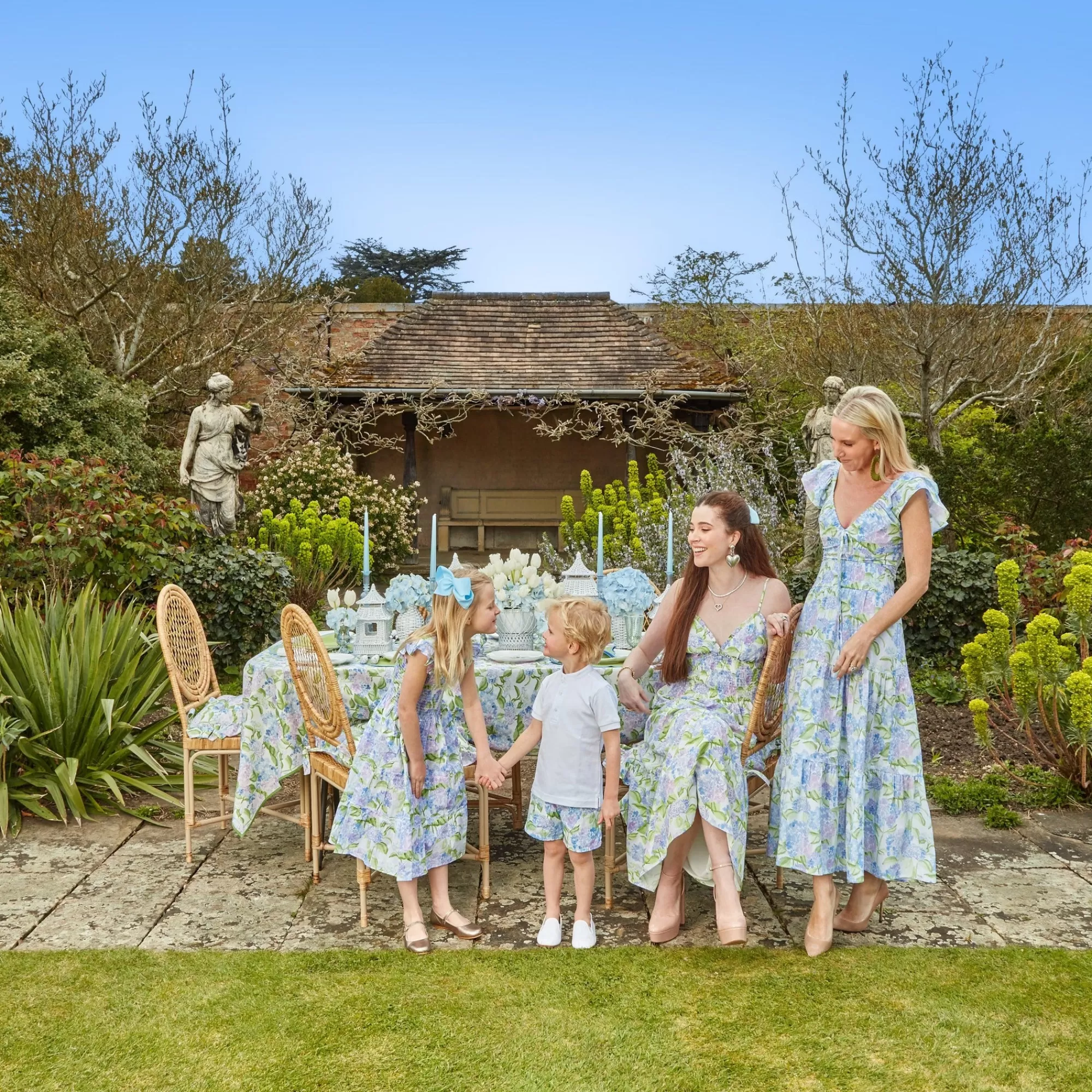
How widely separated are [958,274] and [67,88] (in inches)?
489

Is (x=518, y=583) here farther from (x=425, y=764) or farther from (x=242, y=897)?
(x=242, y=897)

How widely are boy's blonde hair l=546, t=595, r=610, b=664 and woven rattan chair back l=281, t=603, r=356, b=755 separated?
0.85 meters

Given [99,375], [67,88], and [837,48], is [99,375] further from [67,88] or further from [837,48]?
[837,48]

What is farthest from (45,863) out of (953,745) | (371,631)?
(953,745)

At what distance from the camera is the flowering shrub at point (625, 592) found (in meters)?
4.56

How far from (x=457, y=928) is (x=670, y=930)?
73 centimetres

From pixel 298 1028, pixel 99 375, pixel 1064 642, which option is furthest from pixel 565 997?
pixel 99 375

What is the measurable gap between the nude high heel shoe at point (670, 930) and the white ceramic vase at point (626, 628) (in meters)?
1.26

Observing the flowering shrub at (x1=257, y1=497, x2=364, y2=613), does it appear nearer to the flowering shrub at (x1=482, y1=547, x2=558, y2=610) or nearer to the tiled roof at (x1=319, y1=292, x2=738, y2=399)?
the tiled roof at (x1=319, y1=292, x2=738, y2=399)

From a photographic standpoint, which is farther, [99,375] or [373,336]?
[373,336]

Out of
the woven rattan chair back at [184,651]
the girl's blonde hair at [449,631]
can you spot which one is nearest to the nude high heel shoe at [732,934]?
the girl's blonde hair at [449,631]

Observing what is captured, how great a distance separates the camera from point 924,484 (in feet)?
10.7

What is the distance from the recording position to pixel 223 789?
468 cm

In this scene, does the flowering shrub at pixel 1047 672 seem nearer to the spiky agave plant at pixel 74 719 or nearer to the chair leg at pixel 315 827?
the chair leg at pixel 315 827
